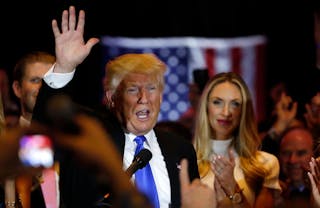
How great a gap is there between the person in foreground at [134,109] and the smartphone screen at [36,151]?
1668 mm

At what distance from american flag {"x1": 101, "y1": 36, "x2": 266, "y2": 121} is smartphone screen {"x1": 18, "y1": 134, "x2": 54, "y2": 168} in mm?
5460

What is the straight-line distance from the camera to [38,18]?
6.54 m

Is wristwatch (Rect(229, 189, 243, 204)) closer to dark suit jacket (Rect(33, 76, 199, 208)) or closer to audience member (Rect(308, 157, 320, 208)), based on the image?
dark suit jacket (Rect(33, 76, 199, 208))

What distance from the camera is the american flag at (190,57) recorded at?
7074 millimetres

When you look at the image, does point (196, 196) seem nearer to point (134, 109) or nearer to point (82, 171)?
point (82, 171)

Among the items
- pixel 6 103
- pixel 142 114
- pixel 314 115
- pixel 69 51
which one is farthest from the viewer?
pixel 6 103

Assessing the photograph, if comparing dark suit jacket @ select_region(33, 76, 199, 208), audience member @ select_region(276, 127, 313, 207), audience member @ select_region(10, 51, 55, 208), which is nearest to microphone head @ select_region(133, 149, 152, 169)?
dark suit jacket @ select_region(33, 76, 199, 208)

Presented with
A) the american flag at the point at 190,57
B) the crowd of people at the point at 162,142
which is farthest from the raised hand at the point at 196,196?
the american flag at the point at 190,57

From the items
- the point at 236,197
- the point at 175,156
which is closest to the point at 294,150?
the point at 236,197

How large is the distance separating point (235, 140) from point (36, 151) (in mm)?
2754

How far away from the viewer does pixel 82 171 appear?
2.96m

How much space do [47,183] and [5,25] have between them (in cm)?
306

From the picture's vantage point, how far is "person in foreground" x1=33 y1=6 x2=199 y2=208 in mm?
3236

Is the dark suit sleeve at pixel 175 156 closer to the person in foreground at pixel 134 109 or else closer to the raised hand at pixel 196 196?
the person in foreground at pixel 134 109
